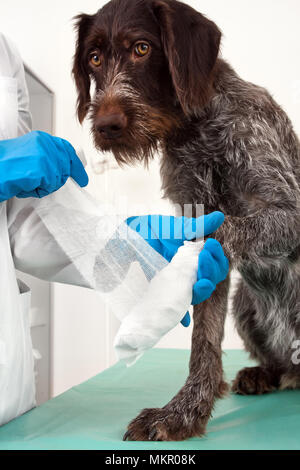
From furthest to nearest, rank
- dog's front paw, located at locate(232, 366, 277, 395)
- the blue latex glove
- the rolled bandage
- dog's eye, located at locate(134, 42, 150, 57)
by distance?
dog's front paw, located at locate(232, 366, 277, 395), dog's eye, located at locate(134, 42, 150, 57), the blue latex glove, the rolled bandage

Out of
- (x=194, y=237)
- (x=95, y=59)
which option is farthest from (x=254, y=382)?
(x=95, y=59)

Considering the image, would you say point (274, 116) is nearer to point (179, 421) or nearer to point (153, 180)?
point (179, 421)

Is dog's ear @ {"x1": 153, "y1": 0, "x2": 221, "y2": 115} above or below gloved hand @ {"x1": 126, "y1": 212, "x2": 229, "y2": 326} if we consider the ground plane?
above

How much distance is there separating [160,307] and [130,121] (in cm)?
Answer: 52

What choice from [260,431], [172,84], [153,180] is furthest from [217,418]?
[153,180]

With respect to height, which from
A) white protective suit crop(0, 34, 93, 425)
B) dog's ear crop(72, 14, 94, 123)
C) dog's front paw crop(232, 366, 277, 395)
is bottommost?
dog's front paw crop(232, 366, 277, 395)

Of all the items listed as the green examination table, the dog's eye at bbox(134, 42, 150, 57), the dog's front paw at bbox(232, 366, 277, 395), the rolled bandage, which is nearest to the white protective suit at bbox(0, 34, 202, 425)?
the rolled bandage

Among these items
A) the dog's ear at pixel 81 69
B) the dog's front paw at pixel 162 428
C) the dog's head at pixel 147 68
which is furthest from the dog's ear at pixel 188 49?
the dog's front paw at pixel 162 428

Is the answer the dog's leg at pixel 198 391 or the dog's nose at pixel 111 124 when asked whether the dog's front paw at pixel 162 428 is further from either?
the dog's nose at pixel 111 124

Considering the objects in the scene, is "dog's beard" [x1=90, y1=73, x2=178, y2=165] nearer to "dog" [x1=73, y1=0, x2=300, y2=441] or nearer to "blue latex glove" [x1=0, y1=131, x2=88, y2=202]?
"dog" [x1=73, y1=0, x2=300, y2=441]

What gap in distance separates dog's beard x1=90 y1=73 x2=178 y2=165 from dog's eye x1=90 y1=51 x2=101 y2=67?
111 mm

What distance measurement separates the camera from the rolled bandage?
960 mm

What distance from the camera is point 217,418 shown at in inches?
49.8

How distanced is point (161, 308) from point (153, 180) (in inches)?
101
